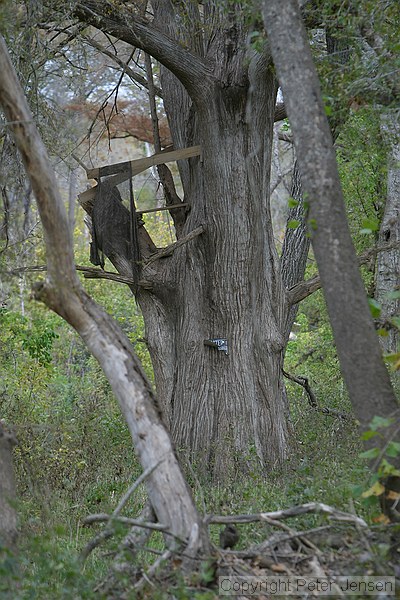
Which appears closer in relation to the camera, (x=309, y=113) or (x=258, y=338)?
(x=309, y=113)

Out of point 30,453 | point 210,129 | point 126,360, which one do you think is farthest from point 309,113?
point 30,453

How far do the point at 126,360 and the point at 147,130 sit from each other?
15.9 meters

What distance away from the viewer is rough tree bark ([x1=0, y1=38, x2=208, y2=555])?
17.4ft

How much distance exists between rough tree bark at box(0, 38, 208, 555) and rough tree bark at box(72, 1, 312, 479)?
3892 mm

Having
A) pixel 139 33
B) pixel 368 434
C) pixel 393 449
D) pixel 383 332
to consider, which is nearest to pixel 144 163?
pixel 139 33

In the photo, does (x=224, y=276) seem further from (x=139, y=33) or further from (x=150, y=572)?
(x=150, y=572)

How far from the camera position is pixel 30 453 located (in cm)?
955

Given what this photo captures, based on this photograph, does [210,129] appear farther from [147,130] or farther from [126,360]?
[147,130]

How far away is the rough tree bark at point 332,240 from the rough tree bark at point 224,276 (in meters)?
3.78

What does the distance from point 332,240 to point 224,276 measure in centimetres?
449

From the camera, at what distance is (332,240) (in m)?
5.37

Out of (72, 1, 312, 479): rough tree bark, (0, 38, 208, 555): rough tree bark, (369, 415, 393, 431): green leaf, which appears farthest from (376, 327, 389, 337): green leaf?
(72, 1, 312, 479): rough tree bark

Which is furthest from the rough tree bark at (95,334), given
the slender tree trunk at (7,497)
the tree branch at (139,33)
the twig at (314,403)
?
the twig at (314,403)

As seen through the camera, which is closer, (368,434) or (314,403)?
(368,434)
